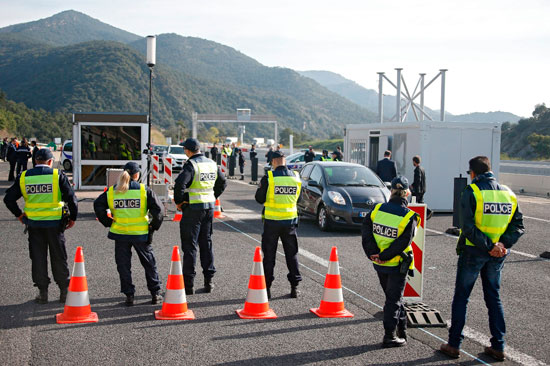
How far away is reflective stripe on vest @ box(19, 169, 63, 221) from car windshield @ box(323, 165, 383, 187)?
25.2 ft

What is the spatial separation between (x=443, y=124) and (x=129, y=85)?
12521 centimetres

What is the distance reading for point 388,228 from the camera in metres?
5.66

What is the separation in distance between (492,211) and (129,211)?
3.94 metres

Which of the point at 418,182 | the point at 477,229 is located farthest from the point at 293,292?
the point at 418,182

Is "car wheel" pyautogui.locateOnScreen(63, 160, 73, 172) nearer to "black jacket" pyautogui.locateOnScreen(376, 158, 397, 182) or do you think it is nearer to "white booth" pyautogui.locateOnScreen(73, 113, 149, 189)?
"white booth" pyautogui.locateOnScreen(73, 113, 149, 189)

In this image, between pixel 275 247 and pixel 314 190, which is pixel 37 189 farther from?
pixel 314 190

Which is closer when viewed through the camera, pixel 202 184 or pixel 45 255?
pixel 45 255

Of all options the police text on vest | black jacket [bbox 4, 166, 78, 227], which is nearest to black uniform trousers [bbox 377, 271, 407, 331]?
black jacket [bbox 4, 166, 78, 227]

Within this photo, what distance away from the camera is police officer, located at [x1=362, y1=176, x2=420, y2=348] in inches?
222

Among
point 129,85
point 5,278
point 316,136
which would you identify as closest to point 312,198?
point 5,278

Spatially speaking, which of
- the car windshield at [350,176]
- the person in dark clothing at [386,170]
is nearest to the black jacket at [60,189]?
the car windshield at [350,176]

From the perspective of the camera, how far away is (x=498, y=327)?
17.9 feet

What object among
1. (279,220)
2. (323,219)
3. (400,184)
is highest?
(400,184)

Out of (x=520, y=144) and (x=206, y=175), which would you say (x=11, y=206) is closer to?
(x=206, y=175)
